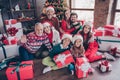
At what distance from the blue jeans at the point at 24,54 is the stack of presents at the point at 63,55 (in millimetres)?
145

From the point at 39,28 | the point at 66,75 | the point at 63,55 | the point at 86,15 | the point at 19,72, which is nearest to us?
the point at 19,72

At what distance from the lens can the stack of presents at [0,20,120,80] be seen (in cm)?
195

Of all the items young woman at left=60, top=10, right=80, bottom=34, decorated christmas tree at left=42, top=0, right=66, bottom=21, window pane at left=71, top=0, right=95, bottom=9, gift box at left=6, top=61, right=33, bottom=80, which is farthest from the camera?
window pane at left=71, top=0, right=95, bottom=9

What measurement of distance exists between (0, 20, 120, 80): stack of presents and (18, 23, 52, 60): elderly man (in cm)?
19

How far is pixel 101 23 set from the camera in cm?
379

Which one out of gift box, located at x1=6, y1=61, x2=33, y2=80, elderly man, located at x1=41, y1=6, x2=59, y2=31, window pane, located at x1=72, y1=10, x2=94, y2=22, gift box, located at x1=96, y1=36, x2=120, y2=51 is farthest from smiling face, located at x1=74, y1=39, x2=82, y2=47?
window pane, located at x1=72, y1=10, x2=94, y2=22

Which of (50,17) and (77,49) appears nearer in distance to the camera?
(77,49)

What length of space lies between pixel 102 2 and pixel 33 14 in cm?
238

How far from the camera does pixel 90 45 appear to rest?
254 centimetres

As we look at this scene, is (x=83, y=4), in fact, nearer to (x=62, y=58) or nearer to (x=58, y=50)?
(x=58, y=50)

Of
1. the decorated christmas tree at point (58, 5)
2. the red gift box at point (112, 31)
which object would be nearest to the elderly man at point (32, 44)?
the red gift box at point (112, 31)

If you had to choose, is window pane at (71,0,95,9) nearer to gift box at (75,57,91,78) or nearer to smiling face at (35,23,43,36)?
smiling face at (35,23,43,36)

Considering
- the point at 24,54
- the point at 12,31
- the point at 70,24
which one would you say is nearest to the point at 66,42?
the point at 24,54

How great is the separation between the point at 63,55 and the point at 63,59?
66mm
